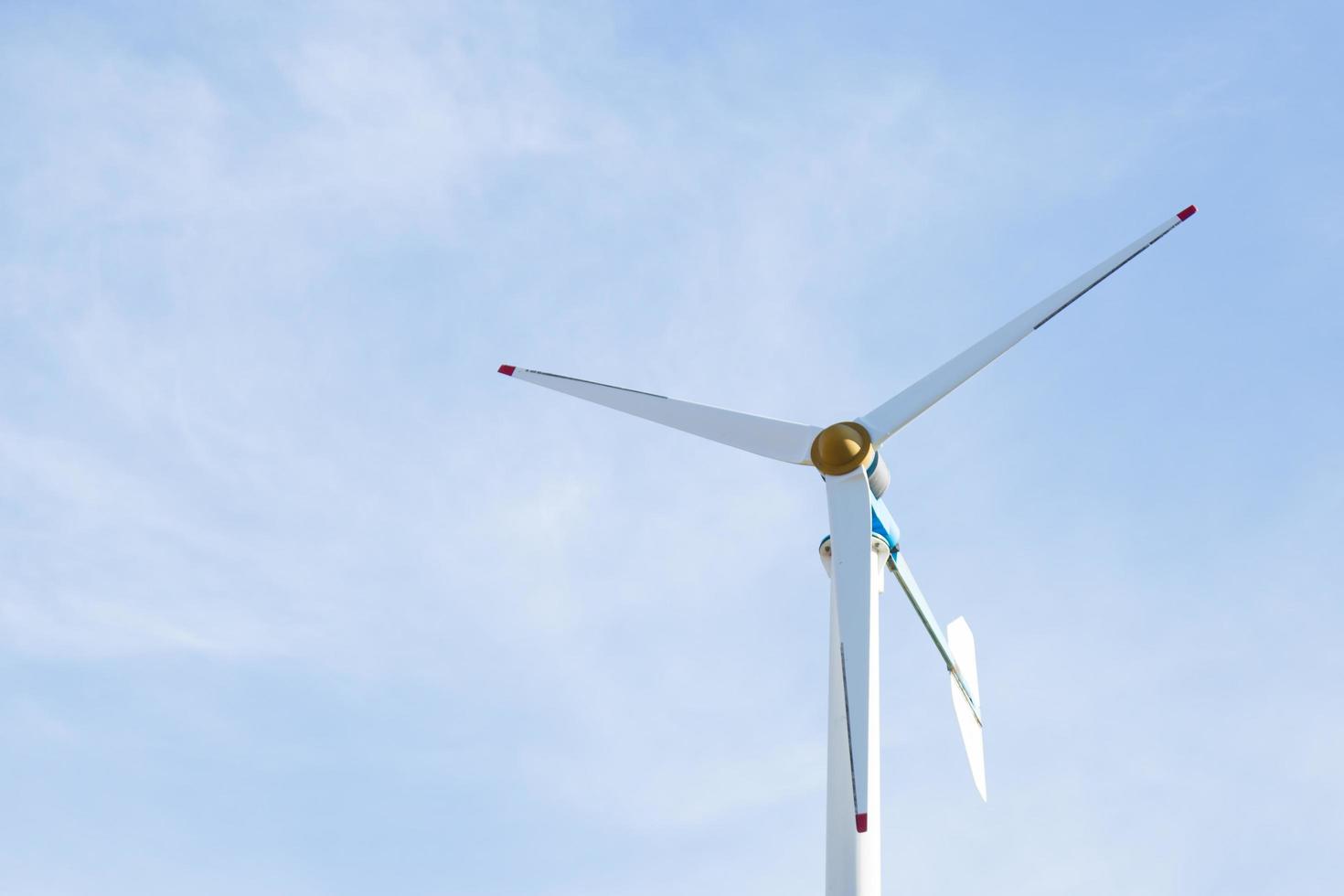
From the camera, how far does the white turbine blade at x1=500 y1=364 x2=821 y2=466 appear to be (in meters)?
25.2

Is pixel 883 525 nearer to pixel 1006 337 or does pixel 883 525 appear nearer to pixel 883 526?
pixel 883 526

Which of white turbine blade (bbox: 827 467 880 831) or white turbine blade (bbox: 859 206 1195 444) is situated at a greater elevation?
white turbine blade (bbox: 859 206 1195 444)

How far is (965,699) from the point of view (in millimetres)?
29891

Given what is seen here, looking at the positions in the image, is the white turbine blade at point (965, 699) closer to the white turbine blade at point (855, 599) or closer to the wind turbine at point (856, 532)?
the wind turbine at point (856, 532)

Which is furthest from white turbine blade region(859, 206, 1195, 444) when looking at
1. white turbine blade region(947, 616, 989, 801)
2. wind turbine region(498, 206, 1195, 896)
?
white turbine blade region(947, 616, 989, 801)

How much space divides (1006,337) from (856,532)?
545 cm

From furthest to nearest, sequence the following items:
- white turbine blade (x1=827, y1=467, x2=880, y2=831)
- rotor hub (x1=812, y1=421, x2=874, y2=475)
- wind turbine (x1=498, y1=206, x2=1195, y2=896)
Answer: rotor hub (x1=812, y1=421, x2=874, y2=475) < wind turbine (x1=498, y1=206, x2=1195, y2=896) < white turbine blade (x1=827, y1=467, x2=880, y2=831)

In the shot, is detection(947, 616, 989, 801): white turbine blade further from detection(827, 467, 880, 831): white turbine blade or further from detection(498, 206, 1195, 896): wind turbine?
detection(827, 467, 880, 831): white turbine blade

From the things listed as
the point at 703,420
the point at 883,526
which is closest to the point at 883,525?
the point at 883,526

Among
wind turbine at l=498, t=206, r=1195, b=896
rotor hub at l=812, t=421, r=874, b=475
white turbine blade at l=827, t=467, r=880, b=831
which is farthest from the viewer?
rotor hub at l=812, t=421, r=874, b=475

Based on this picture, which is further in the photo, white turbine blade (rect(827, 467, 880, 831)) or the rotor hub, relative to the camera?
the rotor hub

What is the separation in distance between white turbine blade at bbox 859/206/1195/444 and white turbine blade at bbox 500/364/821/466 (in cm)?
168

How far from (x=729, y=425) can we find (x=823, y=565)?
11.2ft

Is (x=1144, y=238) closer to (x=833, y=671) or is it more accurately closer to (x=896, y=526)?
(x=896, y=526)
